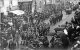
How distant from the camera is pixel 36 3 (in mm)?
23250

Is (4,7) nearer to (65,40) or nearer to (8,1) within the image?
(8,1)

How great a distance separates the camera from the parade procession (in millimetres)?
13133

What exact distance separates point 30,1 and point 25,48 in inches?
404

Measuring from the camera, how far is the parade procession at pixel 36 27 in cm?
1313

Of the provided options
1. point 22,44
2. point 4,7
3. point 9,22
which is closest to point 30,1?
point 4,7

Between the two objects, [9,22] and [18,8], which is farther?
[18,8]

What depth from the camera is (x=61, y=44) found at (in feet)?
41.6

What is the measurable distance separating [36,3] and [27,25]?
23.3 ft

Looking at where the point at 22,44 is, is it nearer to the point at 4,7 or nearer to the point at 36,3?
the point at 4,7

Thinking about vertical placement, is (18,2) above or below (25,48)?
above

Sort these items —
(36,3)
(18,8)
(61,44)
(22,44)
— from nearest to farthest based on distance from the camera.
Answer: (61,44) → (22,44) → (18,8) → (36,3)

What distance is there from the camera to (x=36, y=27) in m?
16.5

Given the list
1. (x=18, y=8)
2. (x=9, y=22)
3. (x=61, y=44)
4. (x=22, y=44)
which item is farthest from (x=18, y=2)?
(x=61, y=44)

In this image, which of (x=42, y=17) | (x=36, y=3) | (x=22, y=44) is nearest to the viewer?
(x=22, y=44)
